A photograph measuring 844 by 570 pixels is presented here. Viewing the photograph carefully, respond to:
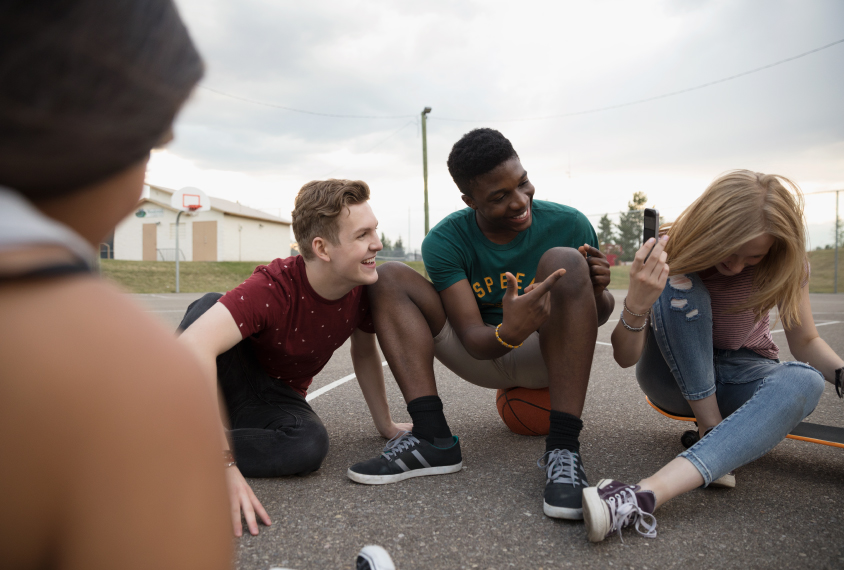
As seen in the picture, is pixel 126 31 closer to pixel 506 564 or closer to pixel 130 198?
pixel 130 198

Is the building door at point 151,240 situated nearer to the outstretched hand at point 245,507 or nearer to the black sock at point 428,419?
the black sock at point 428,419

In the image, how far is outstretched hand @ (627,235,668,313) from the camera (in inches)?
85.9

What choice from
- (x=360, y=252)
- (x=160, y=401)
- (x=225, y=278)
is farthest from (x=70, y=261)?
(x=225, y=278)

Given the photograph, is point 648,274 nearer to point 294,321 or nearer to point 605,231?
point 294,321

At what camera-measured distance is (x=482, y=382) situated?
10.2 feet

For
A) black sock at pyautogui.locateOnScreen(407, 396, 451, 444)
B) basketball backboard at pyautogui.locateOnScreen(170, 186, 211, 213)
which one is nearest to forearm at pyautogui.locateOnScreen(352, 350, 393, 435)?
black sock at pyautogui.locateOnScreen(407, 396, 451, 444)

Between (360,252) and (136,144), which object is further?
(360,252)

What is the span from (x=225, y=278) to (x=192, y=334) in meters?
22.3

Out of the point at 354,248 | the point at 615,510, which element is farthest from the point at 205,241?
the point at 615,510

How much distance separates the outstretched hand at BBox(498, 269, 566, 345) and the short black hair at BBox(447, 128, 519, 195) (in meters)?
0.88

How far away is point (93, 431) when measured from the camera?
1.42 ft

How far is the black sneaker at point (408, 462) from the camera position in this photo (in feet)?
7.58

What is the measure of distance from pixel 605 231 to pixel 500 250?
73.9 feet

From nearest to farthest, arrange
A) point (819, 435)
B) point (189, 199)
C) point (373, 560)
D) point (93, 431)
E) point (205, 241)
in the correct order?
point (93, 431) → point (373, 560) → point (819, 435) → point (189, 199) → point (205, 241)
